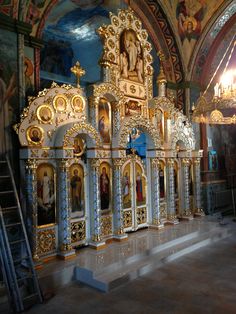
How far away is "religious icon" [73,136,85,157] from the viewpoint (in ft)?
21.4

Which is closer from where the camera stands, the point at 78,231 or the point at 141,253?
the point at 141,253

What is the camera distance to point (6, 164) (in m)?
5.34

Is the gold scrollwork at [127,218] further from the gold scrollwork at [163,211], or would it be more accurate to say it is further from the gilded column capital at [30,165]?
the gilded column capital at [30,165]

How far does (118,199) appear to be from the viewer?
7082 millimetres

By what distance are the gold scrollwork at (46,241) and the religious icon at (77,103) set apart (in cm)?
260

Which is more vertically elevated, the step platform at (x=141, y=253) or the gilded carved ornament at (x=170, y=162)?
the gilded carved ornament at (x=170, y=162)

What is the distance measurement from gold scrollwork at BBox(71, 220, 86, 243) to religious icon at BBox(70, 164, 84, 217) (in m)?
0.20

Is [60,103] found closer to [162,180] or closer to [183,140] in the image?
[162,180]

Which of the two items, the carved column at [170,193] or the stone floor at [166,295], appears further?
the carved column at [170,193]

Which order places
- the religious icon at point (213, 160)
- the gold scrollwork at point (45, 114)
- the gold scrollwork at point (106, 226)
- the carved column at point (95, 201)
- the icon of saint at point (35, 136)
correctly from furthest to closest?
the religious icon at point (213, 160) → the gold scrollwork at point (106, 226) → the carved column at point (95, 201) → the gold scrollwork at point (45, 114) → the icon of saint at point (35, 136)

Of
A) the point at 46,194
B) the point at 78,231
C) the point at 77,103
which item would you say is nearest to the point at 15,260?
the point at 46,194

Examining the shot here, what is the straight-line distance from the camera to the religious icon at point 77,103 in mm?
6290

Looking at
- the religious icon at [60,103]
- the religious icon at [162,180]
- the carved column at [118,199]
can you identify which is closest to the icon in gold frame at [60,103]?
the religious icon at [60,103]

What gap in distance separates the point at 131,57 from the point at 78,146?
9.96 feet
